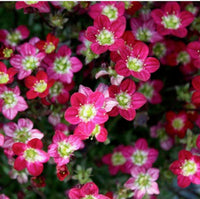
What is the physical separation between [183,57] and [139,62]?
0.45 metres

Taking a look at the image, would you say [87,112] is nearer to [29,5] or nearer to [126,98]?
[126,98]

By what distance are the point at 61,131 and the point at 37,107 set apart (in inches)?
6.8

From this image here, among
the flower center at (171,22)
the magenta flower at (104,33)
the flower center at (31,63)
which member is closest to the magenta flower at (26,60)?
the flower center at (31,63)

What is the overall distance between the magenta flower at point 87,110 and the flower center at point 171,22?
566mm

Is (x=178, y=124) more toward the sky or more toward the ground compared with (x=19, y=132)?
more toward the ground

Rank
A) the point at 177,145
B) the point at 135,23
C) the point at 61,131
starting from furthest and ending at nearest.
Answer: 1. the point at 177,145
2. the point at 135,23
3. the point at 61,131

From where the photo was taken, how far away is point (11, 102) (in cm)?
149

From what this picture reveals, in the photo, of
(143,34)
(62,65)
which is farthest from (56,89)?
(143,34)

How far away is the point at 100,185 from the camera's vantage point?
1913mm

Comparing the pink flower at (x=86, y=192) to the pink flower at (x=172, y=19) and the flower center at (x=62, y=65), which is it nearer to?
the flower center at (x=62, y=65)

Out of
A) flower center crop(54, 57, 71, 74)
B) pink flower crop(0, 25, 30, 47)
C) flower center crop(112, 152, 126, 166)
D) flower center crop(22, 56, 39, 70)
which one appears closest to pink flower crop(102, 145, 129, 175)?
flower center crop(112, 152, 126, 166)

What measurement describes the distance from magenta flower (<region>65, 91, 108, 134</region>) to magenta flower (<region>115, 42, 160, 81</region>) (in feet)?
0.56

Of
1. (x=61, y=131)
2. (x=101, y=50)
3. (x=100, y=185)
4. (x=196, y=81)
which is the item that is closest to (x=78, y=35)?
(x=101, y=50)

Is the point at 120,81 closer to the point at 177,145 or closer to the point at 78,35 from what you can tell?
the point at 78,35
